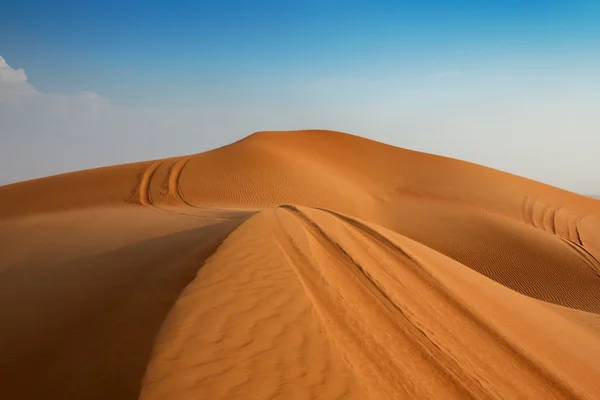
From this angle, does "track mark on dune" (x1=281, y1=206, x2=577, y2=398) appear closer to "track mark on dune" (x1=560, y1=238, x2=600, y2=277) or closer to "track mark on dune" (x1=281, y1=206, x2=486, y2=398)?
"track mark on dune" (x1=281, y1=206, x2=486, y2=398)

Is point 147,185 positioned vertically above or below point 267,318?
above

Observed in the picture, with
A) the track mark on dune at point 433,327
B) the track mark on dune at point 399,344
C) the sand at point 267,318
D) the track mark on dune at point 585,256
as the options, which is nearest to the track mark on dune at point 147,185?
the sand at point 267,318

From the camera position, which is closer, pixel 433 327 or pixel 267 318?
pixel 267 318

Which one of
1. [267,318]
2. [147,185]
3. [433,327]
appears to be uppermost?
[147,185]

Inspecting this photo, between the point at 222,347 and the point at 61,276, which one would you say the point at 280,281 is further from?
the point at 61,276

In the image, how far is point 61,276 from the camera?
7738 mm

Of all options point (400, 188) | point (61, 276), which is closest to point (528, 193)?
point (400, 188)

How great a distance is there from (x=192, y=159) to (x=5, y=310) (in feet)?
66.4

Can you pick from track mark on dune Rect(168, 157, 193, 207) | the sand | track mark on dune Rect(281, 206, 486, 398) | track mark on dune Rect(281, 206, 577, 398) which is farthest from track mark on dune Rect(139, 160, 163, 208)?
track mark on dune Rect(281, 206, 486, 398)

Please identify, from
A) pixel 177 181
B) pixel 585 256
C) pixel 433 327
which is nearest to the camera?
pixel 433 327

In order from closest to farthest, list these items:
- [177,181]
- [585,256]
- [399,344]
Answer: [399,344], [585,256], [177,181]

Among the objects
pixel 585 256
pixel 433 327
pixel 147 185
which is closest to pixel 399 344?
pixel 433 327

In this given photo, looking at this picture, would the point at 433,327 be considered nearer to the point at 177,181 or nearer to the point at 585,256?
the point at 585,256

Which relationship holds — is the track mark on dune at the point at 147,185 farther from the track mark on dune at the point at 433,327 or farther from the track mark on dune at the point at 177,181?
the track mark on dune at the point at 433,327
